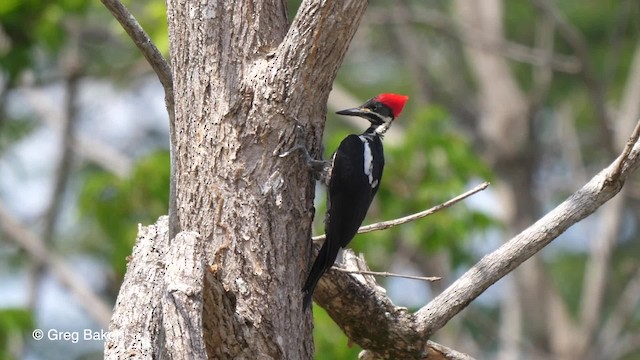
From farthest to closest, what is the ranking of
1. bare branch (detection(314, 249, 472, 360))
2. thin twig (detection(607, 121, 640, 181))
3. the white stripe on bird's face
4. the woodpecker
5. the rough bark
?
the white stripe on bird's face → the woodpecker → bare branch (detection(314, 249, 472, 360)) → the rough bark → thin twig (detection(607, 121, 640, 181))

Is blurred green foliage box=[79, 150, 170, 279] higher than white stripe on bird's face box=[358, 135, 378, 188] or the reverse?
higher

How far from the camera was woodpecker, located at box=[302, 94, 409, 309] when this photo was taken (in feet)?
13.9

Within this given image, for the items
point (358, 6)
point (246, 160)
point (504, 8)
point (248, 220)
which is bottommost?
point (248, 220)

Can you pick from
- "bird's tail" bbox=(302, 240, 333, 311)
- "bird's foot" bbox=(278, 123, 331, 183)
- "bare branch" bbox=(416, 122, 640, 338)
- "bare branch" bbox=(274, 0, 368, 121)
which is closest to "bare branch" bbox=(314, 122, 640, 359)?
"bare branch" bbox=(416, 122, 640, 338)

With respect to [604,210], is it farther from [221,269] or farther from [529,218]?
[221,269]

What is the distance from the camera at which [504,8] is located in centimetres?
1212

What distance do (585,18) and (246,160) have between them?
8.68 m

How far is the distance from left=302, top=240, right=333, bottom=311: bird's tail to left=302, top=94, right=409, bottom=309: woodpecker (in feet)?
0.04

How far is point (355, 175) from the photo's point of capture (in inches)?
183

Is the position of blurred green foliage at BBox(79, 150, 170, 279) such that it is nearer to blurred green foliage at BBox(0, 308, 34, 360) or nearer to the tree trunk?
blurred green foliage at BBox(0, 308, 34, 360)

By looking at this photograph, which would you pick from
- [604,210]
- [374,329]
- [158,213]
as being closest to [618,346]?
[604,210]

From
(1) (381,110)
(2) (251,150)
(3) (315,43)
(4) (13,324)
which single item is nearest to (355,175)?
(1) (381,110)

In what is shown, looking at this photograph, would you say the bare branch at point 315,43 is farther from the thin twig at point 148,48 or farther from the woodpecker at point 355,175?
the woodpecker at point 355,175

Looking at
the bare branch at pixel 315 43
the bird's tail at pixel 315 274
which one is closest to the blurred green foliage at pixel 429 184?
the bird's tail at pixel 315 274
